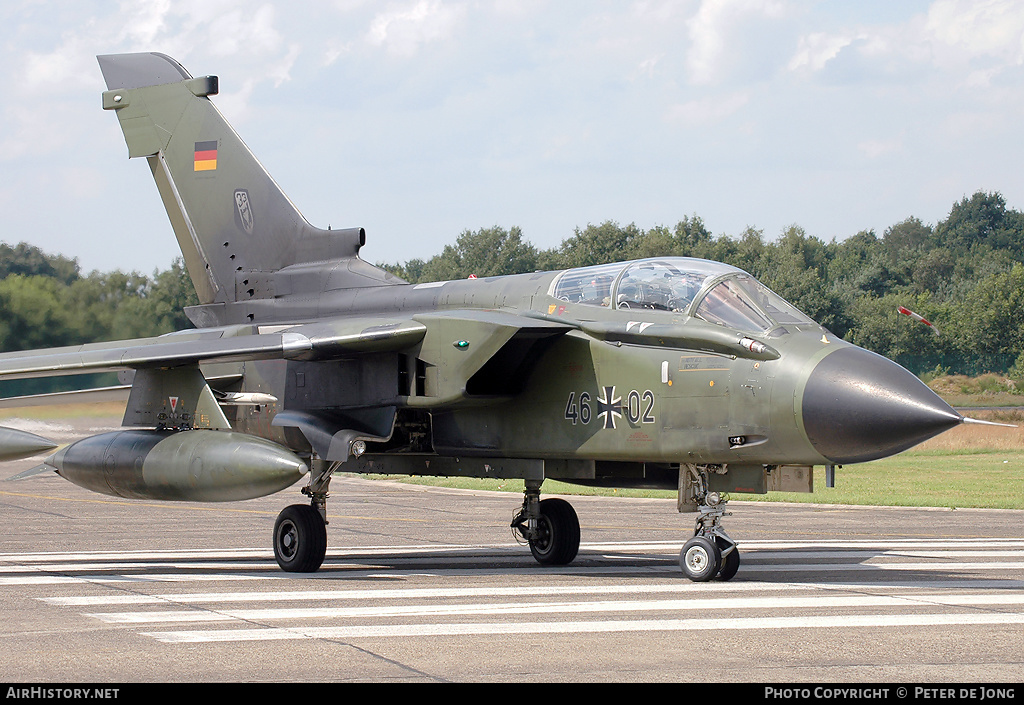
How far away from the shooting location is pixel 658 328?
37.5 feet

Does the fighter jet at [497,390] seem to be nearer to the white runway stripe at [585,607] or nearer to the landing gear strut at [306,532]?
the landing gear strut at [306,532]

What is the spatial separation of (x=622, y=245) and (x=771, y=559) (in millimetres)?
74184

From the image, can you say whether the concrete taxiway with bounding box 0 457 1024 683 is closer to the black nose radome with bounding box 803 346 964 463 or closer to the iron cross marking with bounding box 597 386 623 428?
the black nose radome with bounding box 803 346 964 463

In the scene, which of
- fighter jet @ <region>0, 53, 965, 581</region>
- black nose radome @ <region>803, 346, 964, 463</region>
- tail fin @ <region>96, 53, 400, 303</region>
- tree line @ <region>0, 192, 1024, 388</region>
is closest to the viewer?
black nose radome @ <region>803, 346, 964, 463</region>

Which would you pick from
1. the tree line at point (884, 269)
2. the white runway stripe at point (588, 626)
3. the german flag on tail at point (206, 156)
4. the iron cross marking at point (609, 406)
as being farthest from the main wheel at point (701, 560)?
the tree line at point (884, 269)

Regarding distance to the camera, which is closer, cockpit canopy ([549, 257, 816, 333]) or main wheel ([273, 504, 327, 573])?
cockpit canopy ([549, 257, 816, 333])

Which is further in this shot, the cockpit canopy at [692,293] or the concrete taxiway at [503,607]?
the cockpit canopy at [692,293]

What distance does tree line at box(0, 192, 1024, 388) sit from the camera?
74.1 feet

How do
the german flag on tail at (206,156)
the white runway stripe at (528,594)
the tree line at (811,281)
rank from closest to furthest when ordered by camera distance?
1. the white runway stripe at (528,594)
2. the german flag on tail at (206,156)
3. the tree line at (811,281)

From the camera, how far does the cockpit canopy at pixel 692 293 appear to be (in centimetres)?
1119

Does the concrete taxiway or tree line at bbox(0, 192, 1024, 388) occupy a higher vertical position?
tree line at bbox(0, 192, 1024, 388)

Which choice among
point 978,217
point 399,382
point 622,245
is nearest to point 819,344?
point 399,382

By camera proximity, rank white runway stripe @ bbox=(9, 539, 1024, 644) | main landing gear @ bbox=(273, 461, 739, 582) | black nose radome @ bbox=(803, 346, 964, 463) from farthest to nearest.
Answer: main landing gear @ bbox=(273, 461, 739, 582) → black nose radome @ bbox=(803, 346, 964, 463) → white runway stripe @ bbox=(9, 539, 1024, 644)

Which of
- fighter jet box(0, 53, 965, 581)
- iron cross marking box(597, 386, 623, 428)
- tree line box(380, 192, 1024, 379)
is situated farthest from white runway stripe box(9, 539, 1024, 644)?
tree line box(380, 192, 1024, 379)
